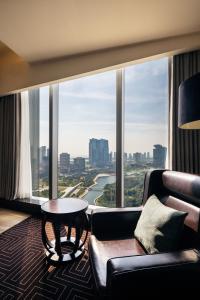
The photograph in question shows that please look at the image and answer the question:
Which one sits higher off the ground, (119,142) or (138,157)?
(119,142)

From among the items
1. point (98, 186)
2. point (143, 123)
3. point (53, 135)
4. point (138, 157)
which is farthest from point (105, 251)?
point (53, 135)

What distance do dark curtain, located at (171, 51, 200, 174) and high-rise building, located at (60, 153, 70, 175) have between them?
172 centimetres

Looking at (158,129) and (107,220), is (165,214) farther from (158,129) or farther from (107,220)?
(158,129)

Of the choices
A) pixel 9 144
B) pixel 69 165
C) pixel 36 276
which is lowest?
pixel 36 276

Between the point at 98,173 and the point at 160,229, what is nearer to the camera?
the point at 160,229

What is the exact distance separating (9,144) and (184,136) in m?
2.93

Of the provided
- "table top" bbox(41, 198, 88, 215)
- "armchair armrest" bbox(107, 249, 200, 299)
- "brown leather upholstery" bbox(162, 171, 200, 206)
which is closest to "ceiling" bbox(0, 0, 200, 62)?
"brown leather upholstery" bbox(162, 171, 200, 206)

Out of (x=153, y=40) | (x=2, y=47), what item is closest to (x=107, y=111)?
(x=153, y=40)

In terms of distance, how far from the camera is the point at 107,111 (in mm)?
2990

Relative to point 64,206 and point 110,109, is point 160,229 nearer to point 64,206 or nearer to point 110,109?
point 64,206

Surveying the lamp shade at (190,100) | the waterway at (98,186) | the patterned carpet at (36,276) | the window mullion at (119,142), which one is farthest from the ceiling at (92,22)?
the patterned carpet at (36,276)

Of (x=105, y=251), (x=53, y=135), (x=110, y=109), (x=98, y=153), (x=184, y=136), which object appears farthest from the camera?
(x=53, y=135)

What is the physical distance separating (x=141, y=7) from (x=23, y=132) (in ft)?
8.65

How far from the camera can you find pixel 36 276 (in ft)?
5.92
